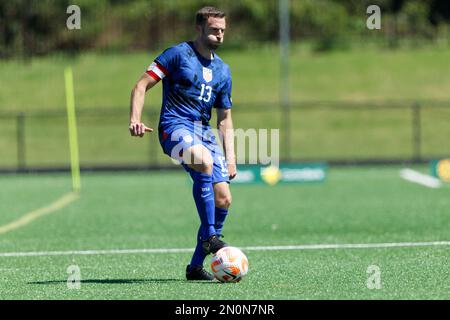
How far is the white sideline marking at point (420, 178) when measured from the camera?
20.6 m

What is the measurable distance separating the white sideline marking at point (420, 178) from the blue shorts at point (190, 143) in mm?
11486

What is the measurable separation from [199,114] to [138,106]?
607 millimetres

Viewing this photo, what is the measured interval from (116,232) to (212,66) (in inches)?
186

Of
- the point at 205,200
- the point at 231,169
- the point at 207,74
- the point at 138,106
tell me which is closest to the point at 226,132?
the point at 231,169

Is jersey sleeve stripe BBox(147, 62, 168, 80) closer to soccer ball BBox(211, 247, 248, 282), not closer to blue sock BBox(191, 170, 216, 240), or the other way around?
blue sock BBox(191, 170, 216, 240)

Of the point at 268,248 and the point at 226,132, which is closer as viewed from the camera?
the point at 226,132

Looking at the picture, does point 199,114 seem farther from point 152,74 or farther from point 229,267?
point 229,267

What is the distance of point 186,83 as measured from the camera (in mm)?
8938

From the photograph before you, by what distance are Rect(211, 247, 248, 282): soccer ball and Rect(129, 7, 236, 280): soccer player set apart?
168mm

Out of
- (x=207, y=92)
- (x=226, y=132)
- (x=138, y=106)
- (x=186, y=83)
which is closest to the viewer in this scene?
(x=138, y=106)

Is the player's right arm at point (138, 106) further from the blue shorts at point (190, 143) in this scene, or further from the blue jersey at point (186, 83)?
the blue shorts at point (190, 143)

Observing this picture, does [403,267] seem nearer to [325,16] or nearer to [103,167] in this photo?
[103,167]

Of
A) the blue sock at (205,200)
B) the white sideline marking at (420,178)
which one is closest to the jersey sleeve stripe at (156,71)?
the blue sock at (205,200)
